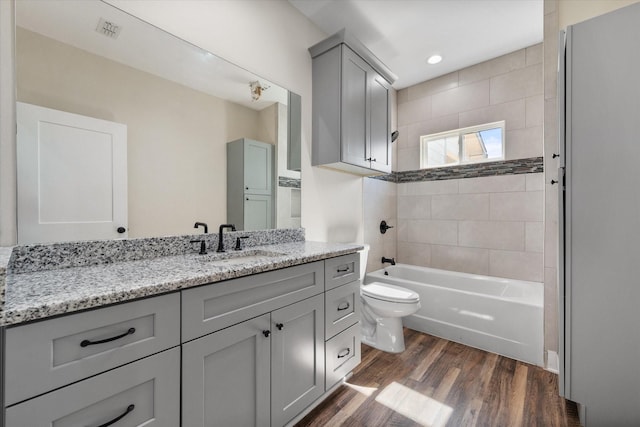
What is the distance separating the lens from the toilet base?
224cm

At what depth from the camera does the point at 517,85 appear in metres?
2.74

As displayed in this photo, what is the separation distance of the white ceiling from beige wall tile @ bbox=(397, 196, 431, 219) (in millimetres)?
1515

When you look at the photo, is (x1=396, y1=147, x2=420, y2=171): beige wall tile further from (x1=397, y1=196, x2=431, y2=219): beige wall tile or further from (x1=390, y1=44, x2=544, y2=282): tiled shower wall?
(x1=397, y1=196, x2=431, y2=219): beige wall tile

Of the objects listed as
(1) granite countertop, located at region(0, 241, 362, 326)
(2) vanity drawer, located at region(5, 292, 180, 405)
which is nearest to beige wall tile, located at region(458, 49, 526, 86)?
(1) granite countertop, located at region(0, 241, 362, 326)

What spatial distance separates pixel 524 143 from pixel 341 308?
251cm

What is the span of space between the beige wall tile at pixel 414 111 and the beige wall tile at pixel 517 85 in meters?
0.68

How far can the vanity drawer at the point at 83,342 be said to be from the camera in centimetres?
64

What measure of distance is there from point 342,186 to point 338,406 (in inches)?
66.0

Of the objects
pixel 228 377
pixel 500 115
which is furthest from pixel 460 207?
pixel 228 377

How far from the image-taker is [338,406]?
5.25 feet

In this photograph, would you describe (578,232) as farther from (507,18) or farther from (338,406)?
(507,18)

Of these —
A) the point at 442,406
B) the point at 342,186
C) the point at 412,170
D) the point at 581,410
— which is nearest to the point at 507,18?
the point at 412,170

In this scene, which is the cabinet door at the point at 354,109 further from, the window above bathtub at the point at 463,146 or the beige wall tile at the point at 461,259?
the beige wall tile at the point at 461,259

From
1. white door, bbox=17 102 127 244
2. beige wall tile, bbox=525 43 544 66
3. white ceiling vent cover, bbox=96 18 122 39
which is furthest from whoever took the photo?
beige wall tile, bbox=525 43 544 66
